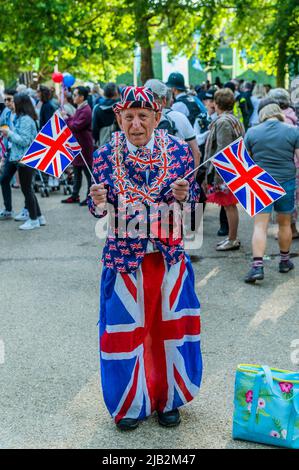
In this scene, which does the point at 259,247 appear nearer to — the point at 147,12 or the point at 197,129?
the point at 197,129

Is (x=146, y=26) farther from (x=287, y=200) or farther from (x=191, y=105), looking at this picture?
(x=287, y=200)

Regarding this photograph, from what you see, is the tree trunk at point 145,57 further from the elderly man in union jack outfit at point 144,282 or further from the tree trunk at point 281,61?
the elderly man in union jack outfit at point 144,282

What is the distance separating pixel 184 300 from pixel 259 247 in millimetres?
3081

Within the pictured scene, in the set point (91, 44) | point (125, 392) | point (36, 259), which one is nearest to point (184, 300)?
point (125, 392)

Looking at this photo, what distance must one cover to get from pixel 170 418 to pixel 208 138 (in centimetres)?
457

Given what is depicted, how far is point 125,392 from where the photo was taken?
3.79 m

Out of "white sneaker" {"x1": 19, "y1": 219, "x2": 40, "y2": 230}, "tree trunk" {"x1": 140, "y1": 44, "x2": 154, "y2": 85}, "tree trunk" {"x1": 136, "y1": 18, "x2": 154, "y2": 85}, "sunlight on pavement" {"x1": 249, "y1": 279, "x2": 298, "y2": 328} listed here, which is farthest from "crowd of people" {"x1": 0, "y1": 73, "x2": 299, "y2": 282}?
"tree trunk" {"x1": 140, "y1": 44, "x2": 154, "y2": 85}

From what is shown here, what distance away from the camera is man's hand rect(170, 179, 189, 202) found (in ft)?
11.9

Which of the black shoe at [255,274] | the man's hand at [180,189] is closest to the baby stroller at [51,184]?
the black shoe at [255,274]

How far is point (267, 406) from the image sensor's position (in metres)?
3.56

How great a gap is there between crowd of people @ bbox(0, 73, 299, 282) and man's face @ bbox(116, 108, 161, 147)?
0.32 m

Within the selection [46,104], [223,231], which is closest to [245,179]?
[223,231]

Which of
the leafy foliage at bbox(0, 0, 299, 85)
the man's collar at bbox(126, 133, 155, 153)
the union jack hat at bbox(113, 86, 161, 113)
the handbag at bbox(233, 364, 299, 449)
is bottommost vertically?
the handbag at bbox(233, 364, 299, 449)

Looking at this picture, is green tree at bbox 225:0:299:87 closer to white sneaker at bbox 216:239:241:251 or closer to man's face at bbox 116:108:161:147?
white sneaker at bbox 216:239:241:251
